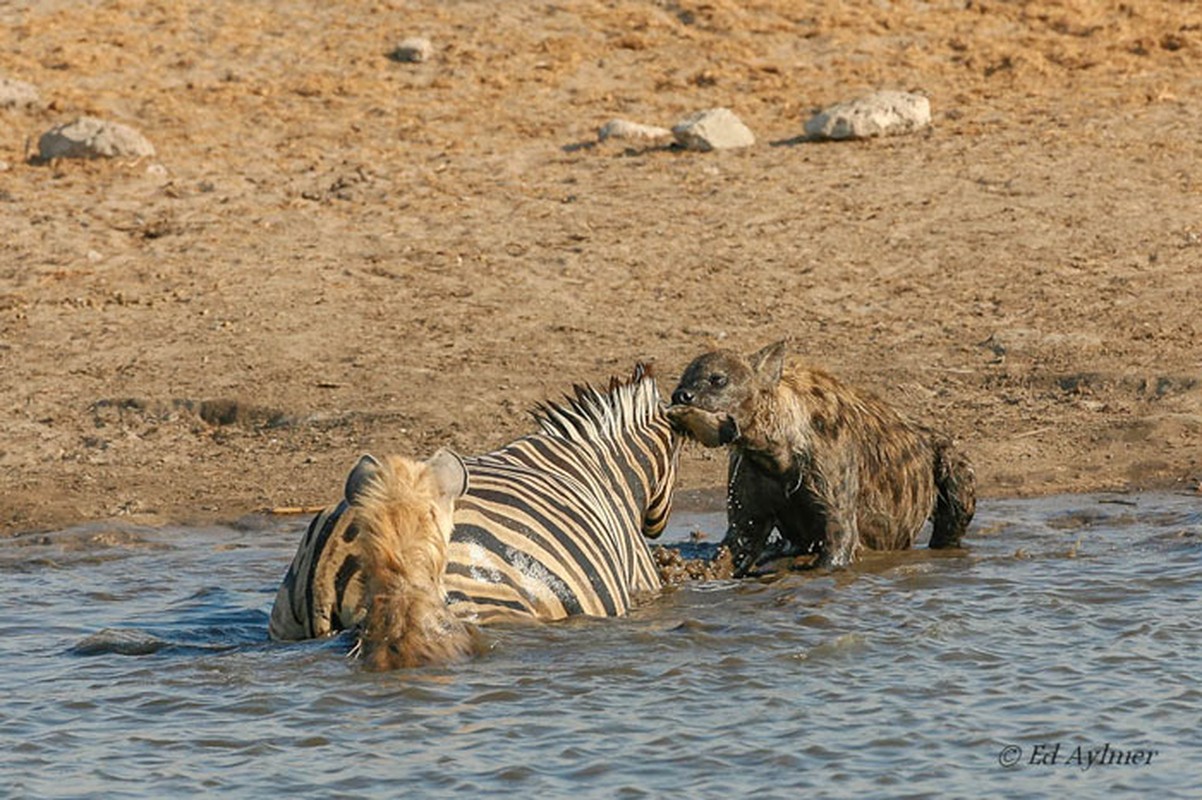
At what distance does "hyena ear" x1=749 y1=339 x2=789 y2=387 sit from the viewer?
8.61m

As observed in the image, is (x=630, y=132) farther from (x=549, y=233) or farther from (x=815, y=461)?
(x=815, y=461)

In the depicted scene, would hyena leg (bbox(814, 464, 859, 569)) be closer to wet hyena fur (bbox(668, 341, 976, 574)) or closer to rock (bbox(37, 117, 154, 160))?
wet hyena fur (bbox(668, 341, 976, 574))

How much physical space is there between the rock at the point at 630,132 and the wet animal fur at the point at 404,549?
9011mm

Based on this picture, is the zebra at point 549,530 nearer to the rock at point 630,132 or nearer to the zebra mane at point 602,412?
the zebra mane at point 602,412

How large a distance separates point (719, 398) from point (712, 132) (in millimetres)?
6757

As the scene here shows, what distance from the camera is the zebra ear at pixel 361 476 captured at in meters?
6.16

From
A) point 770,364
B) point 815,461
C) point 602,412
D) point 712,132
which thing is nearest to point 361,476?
point 602,412

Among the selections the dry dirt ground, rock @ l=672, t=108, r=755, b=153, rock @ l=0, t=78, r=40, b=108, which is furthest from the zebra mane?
rock @ l=0, t=78, r=40, b=108

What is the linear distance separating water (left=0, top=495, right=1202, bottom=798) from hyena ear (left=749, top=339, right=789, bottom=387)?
2.78ft

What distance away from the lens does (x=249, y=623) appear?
816 cm

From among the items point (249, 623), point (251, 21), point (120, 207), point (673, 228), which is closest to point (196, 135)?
point (120, 207)

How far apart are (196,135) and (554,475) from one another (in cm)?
842

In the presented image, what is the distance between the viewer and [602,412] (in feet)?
26.7

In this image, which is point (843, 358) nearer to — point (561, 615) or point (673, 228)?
point (673, 228)
